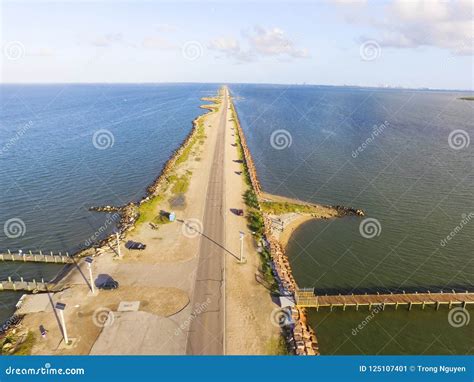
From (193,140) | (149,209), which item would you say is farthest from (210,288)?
(193,140)

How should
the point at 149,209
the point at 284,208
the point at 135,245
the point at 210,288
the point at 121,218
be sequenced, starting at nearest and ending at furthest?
the point at 210,288
the point at 135,245
the point at 149,209
the point at 121,218
the point at 284,208

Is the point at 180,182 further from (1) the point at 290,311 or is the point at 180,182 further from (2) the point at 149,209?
(1) the point at 290,311

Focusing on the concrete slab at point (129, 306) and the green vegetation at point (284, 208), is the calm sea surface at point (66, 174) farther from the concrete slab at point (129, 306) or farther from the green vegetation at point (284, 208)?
the green vegetation at point (284, 208)

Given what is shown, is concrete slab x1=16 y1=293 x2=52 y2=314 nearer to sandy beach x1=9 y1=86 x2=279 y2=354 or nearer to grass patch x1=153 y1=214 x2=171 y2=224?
sandy beach x1=9 y1=86 x2=279 y2=354


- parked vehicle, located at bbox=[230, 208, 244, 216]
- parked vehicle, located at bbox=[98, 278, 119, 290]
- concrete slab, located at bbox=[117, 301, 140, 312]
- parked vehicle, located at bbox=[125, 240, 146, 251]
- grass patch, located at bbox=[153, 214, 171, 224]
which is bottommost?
concrete slab, located at bbox=[117, 301, 140, 312]

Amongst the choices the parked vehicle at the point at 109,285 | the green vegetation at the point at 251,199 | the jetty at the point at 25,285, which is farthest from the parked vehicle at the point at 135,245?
the green vegetation at the point at 251,199

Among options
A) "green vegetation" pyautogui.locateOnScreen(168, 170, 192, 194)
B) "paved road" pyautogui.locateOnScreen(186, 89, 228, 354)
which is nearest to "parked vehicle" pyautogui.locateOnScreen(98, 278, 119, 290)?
"paved road" pyautogui.locateOnScreen(186, 89, 228, 354)
